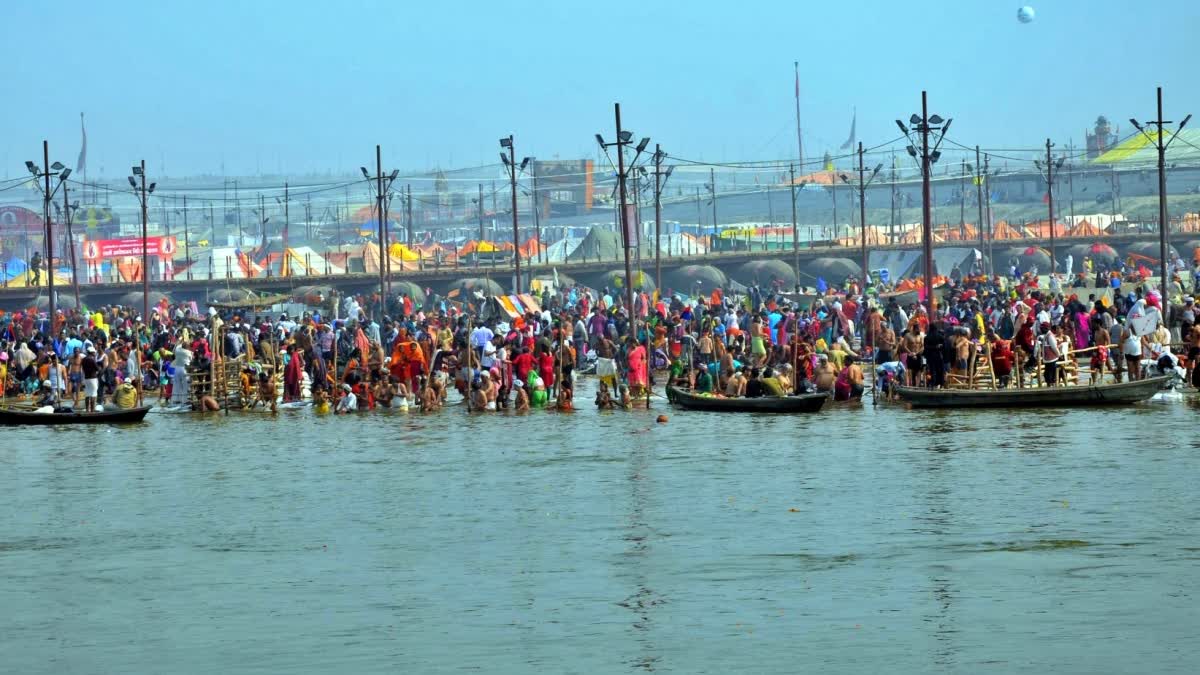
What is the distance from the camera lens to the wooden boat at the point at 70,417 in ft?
111

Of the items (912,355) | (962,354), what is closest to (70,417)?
(912,355)

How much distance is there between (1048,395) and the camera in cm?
3089

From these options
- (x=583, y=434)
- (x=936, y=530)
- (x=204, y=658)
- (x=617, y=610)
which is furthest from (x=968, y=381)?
(x=204, y=658)

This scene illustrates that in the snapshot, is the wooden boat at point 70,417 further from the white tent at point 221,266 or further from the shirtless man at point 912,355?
the white tent at point 221,266

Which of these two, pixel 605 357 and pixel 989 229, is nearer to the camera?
pixel 605 357

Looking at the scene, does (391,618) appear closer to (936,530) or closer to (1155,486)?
(936,530)

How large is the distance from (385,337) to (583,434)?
55.5ft

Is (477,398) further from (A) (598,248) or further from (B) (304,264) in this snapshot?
(A) (598,248)

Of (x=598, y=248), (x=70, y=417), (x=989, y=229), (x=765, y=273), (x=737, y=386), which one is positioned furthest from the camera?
(x=598, y=248)

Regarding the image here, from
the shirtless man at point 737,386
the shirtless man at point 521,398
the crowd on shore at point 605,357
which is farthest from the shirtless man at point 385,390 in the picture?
the shirtless man at point 737,386

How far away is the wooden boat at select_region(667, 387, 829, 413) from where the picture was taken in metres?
31.8

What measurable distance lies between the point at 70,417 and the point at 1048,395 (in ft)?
58.6

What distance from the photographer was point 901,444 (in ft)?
97.1

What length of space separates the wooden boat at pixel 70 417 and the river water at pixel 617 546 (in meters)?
0.60
